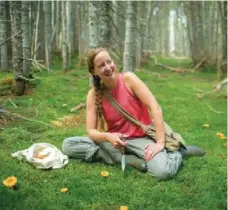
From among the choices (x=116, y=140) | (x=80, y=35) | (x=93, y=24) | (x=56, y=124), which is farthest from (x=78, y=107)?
(x=80, y=35)

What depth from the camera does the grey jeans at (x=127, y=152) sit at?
4.82 metres

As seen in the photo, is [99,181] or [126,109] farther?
[126,109]

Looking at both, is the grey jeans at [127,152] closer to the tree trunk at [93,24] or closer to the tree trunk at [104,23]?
the tree trunk at [93,24]

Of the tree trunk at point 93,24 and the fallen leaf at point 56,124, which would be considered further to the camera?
the tree trunk at point 93,24

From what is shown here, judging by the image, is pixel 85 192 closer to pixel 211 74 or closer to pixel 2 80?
pixel 2 80

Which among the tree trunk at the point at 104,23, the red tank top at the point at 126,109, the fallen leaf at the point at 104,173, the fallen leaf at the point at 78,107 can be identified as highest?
the tree trunk at the point at 104,23

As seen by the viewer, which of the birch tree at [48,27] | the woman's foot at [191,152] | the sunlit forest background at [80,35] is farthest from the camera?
the birch tree at [48,27]

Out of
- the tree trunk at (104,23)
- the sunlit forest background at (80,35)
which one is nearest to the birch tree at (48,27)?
the sunlit forest background at (80,35)

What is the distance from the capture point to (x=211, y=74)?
65.3 feet

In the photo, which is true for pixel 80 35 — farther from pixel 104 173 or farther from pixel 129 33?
pixel 104 173

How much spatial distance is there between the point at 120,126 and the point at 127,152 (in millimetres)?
330

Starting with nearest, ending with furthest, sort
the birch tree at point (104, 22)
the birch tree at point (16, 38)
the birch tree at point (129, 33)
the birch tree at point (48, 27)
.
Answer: the birch tree at point (16, 38) < the birch tree at point (129, 33) < the birch tree at point (104, 22) < the birch tree at point (48, 27)

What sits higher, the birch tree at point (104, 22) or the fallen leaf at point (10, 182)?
the birch tree at point (104, 22)

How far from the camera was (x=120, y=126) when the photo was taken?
17.0 ft
